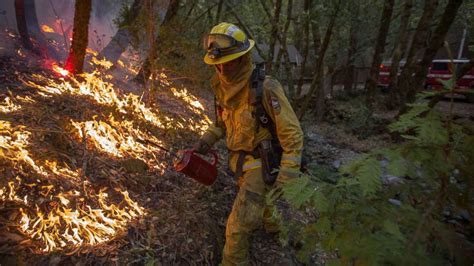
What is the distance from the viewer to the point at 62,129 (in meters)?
4.12

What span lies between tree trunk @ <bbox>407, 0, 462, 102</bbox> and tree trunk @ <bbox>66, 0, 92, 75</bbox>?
8.21 m

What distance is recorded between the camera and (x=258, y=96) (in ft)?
9.86

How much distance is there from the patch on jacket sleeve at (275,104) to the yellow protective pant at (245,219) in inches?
26.7

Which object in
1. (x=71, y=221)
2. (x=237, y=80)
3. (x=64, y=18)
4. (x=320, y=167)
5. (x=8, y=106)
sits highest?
(x=64, y=18)

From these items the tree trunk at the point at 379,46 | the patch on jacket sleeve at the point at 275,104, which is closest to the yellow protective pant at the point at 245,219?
the patch on jacket sleeve at the point at 275,104

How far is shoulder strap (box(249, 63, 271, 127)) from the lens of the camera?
3.01 metres

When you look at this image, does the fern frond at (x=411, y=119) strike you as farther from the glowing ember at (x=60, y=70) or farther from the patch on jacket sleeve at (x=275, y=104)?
the glowing ember at (x=60, y=70)

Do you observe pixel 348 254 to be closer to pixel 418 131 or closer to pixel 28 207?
pixel 418 131

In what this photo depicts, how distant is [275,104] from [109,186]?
2.30 metres

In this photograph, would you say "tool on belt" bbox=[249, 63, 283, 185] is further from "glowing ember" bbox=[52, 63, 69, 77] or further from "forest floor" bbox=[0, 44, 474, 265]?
"glowing ember" bbox=[52, 63, 69, 77]

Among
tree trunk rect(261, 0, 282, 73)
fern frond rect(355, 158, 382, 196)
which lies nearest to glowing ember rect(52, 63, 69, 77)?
tree trunk rect(261, 0, 282, 73)

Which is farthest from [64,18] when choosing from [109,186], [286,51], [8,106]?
[109,186]

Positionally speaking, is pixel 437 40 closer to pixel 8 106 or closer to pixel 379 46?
pixel 379 46

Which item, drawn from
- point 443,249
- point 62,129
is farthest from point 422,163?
point 62,129
